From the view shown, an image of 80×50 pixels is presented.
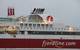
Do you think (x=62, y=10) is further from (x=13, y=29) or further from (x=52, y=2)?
(x=13, y=29)

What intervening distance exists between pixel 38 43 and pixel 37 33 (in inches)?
3.6

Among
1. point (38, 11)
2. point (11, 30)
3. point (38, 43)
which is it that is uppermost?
point (38, 11)

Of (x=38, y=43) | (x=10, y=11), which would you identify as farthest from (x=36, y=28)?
(x=10, y=11)

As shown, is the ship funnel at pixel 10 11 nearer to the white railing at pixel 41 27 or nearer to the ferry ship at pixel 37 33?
the ferry ship at pixel 37 33

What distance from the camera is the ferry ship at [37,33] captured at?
→ 1271 mm

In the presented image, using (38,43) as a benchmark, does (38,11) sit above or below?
above

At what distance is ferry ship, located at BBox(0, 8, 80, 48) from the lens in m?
1.27

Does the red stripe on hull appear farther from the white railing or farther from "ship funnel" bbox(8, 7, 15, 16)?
"ship funnel" bbox(8, 7, 15, 16)

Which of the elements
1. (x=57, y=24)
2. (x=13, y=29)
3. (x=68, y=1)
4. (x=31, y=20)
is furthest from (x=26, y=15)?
(x=68, y=1)

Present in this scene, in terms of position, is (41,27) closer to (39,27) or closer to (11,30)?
(39,27)

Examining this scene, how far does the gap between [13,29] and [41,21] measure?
10.4 inches

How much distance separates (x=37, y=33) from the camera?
1.27 m

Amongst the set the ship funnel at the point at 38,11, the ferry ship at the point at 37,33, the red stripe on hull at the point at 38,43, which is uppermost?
the ship funnel at the point at 38,11

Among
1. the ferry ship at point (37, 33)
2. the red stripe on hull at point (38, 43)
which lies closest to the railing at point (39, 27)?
the ferry ship at point (37, 33)
